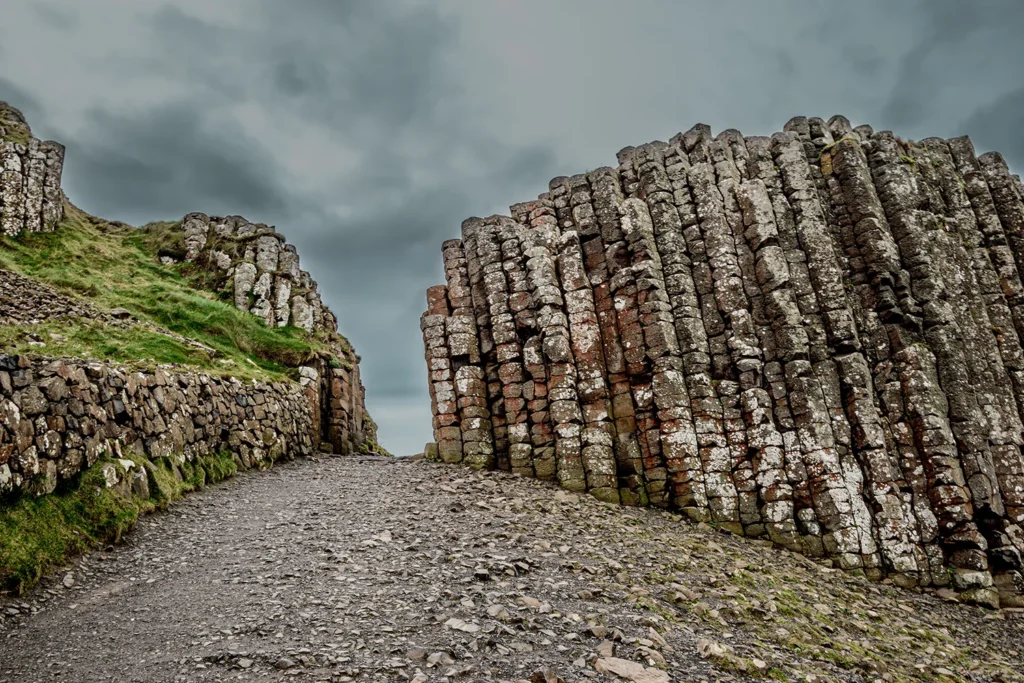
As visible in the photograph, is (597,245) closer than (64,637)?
No

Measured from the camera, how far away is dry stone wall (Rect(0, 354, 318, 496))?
11766mm

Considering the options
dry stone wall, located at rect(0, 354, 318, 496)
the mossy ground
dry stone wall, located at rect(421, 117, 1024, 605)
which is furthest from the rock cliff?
dry stone wall, located at rect(421, 117, 1024, 605)

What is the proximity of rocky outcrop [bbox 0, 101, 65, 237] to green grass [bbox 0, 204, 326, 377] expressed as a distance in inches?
34.0

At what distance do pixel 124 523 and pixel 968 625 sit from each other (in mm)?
19940

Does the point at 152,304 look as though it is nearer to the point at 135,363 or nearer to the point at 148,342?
the point at 148,342

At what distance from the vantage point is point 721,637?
1022cm

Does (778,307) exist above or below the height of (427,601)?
above

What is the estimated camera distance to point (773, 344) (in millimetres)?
20141

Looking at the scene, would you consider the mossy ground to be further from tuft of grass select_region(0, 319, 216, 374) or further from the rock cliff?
tuft of grass select_region(0, 319, 216, 374)

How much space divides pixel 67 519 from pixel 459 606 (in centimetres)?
811

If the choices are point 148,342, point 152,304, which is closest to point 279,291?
point 152,304

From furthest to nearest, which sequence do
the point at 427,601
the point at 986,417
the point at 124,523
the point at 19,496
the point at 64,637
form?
the point at 986,417
the point at 124,523
the point at 19,496
the point at 427,601
the point at 64,637

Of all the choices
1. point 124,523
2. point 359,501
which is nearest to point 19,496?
point 124,523

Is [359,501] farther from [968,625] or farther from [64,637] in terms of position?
[968,625]
